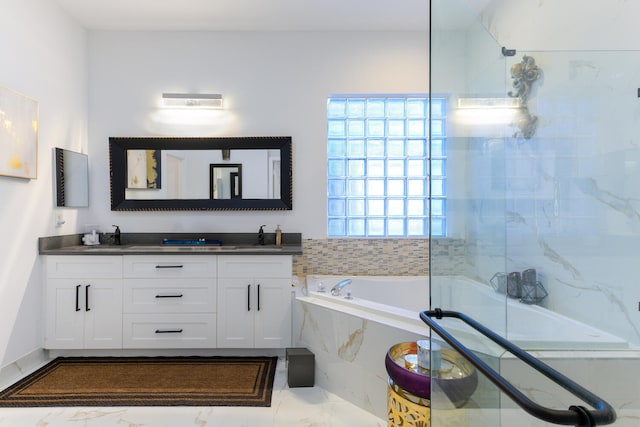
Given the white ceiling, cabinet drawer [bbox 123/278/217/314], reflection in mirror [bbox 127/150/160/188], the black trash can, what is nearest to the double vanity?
cabinet drawer [bbox 123/278/217/314]

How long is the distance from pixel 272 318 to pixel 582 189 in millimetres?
2263

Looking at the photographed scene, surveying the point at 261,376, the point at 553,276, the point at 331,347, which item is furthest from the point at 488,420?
the point at 261,376

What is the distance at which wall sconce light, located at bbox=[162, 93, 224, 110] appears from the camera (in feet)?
10.2

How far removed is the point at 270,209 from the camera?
10.6ft

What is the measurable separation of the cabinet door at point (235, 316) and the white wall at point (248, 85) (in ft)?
2.33

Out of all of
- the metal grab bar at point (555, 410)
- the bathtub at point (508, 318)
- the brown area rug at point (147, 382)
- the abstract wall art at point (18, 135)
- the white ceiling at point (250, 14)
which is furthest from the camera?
the white ceiling at point (250, 14)

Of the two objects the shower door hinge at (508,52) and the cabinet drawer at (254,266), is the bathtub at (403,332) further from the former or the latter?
the shower door hinge at (508,52)

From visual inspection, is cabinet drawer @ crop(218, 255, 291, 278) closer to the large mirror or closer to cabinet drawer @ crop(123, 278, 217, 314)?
cabinet drawer @ crop(123, 278, 217, 314)

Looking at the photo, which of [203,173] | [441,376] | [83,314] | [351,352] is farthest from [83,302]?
[441,376]

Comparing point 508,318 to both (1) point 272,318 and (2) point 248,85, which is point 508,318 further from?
(2) point 248,85

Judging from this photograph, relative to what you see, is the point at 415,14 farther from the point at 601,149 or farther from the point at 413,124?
the point at 601,149

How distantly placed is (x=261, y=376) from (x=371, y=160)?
202cm

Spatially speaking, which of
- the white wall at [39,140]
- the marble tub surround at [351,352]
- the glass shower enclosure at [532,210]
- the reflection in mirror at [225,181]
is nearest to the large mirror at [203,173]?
the reflection in mirror at [225,181]

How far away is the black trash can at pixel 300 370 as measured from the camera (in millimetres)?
2287
